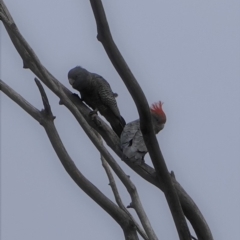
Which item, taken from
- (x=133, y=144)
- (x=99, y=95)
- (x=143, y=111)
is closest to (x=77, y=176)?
(x=143, y=111)

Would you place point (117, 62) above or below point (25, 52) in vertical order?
below

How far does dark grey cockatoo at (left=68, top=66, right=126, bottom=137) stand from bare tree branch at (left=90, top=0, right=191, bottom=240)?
10.0 ft

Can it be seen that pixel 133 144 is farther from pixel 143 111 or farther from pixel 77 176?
pixel 143 111

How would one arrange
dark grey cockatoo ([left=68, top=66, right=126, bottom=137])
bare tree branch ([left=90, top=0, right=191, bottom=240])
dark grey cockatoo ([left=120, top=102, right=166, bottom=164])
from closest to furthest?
bare tree branch ([left=90, top=0, right=191, bottom=240])
dark grey cockatoo ([left=120, top=102, right=166, bottom=164])
dark grey cockatoo ([left=68, top=66, right=126, bottom=137])

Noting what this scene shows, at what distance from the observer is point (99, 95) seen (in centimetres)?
707

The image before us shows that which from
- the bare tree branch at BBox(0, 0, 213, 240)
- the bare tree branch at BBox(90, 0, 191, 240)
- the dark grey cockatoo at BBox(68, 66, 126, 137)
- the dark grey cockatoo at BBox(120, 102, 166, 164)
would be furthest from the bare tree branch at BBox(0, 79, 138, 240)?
the dark grey cockatoo at BBox(68, 66, 126, 137)

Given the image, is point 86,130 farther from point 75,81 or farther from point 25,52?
point 75,81

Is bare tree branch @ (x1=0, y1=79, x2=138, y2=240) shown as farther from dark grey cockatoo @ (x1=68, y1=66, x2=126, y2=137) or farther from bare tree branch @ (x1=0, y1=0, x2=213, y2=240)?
dark grey cockatoo @ (x1=68, y1=66, x2=126, y2=137)

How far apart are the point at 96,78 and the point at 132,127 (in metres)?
1.67

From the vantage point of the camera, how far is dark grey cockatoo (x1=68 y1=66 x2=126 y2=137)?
6.94 metres

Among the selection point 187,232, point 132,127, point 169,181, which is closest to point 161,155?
point 169,181

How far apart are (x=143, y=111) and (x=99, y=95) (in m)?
3.49

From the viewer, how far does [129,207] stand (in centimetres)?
455

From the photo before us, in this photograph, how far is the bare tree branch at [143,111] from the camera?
3379 mm
